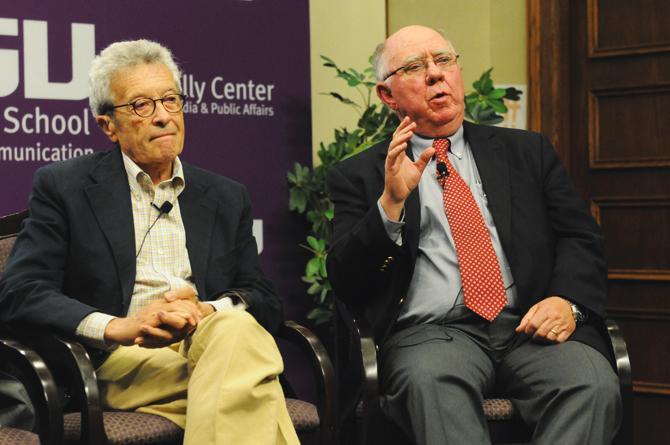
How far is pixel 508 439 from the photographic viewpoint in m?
2.82

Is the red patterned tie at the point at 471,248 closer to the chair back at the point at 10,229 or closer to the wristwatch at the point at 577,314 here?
the wristwatch at the point at 577,314

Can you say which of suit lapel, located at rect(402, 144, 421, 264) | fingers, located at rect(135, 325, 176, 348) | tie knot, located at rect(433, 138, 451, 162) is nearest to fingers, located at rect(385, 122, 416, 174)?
suit lapel, located at rect(402, 144, 421, 264)

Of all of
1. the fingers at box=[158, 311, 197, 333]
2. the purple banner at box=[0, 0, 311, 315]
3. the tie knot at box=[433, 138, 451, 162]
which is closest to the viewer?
the fingers at box=[158, 311, 197, 333]

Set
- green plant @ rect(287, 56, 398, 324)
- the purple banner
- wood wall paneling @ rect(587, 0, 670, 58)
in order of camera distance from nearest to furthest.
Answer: the purple banner → green plant @ rect(287, 56, 398, 324) → wood wall paneling @ rect(587, 0, 670, 58)

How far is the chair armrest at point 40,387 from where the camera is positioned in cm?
249

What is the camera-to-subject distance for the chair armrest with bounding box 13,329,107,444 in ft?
8.18

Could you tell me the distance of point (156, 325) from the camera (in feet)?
8.84

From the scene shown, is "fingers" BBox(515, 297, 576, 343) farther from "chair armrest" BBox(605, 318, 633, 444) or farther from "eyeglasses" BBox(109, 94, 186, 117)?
"eyeglasses" BBox(109, 94, 186, 117)

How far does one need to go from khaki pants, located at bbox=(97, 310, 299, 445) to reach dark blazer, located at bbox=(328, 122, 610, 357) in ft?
1.40

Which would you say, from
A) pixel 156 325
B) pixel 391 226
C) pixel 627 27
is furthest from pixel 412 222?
pixel 627 27

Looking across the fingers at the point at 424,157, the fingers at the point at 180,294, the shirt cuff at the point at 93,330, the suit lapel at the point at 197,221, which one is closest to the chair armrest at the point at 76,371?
the shirt cuff at the point at 93,330

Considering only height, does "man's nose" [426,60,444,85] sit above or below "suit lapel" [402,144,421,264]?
above

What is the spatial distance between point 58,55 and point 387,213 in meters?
1.62

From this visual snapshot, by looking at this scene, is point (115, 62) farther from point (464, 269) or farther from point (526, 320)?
point (526, 320)
